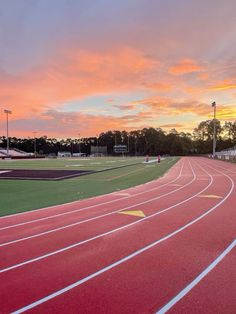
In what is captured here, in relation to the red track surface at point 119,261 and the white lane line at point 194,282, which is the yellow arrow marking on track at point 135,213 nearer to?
the red track surface at point 119,261

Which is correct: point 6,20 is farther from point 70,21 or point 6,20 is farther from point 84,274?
point 84,274

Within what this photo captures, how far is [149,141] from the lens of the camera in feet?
520

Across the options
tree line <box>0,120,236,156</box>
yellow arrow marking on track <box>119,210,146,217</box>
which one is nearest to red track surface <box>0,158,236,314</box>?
yellow arrow marking on track <box>119,210,146,217</box>

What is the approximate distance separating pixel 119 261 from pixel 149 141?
153990 millimetres

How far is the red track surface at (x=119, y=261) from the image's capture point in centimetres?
404

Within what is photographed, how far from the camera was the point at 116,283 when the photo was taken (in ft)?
15.0

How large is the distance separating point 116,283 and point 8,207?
7.36 metres

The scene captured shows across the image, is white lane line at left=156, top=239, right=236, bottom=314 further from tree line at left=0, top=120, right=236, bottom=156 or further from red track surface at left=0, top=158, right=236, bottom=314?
tree line at left=0, top=120, right=236, bottom=156

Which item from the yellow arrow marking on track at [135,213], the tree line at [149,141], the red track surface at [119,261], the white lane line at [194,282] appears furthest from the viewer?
the tree line at [149,141]

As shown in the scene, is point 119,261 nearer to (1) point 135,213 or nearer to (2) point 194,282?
(2) point 194,282

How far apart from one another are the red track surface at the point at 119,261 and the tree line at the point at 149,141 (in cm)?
13239

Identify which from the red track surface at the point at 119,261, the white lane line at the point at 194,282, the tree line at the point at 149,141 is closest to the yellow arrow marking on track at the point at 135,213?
the red track surface at the point at 119,261

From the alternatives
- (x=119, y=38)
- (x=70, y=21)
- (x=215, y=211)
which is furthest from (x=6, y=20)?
(x=215, y=211)

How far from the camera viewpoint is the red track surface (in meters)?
4.04
